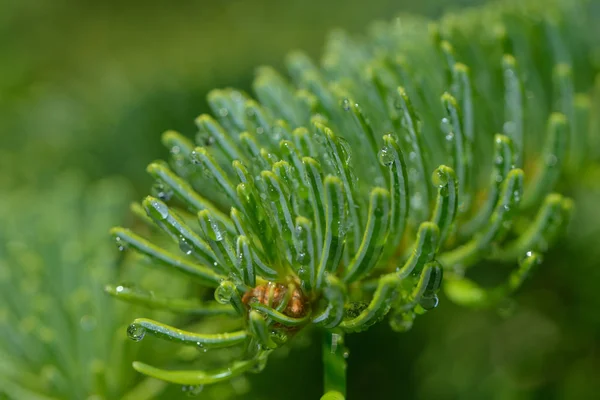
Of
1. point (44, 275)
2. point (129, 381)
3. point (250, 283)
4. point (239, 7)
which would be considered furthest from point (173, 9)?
point (250, 283)

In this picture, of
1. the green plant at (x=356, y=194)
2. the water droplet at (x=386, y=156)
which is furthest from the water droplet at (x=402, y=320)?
the water droplet at (x=386, y=156)

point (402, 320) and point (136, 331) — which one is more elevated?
point (136, 331)

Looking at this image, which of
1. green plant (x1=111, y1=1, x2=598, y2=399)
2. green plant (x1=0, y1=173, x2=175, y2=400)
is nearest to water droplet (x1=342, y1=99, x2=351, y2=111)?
green plant (x1=111, y1=1, x2=598, y2=399)

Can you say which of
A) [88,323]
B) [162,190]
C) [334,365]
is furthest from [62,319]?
[334,365]

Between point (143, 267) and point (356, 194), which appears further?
point (143, 267)

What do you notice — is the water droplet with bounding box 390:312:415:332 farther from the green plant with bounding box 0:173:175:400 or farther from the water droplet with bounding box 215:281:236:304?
the green plant with bounding box 0:173:175:400

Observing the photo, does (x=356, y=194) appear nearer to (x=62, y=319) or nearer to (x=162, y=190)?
(x=162, y=190)

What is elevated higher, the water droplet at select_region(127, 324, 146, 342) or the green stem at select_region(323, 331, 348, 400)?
the water droplet at select_region(127, 324, 146, 342)
